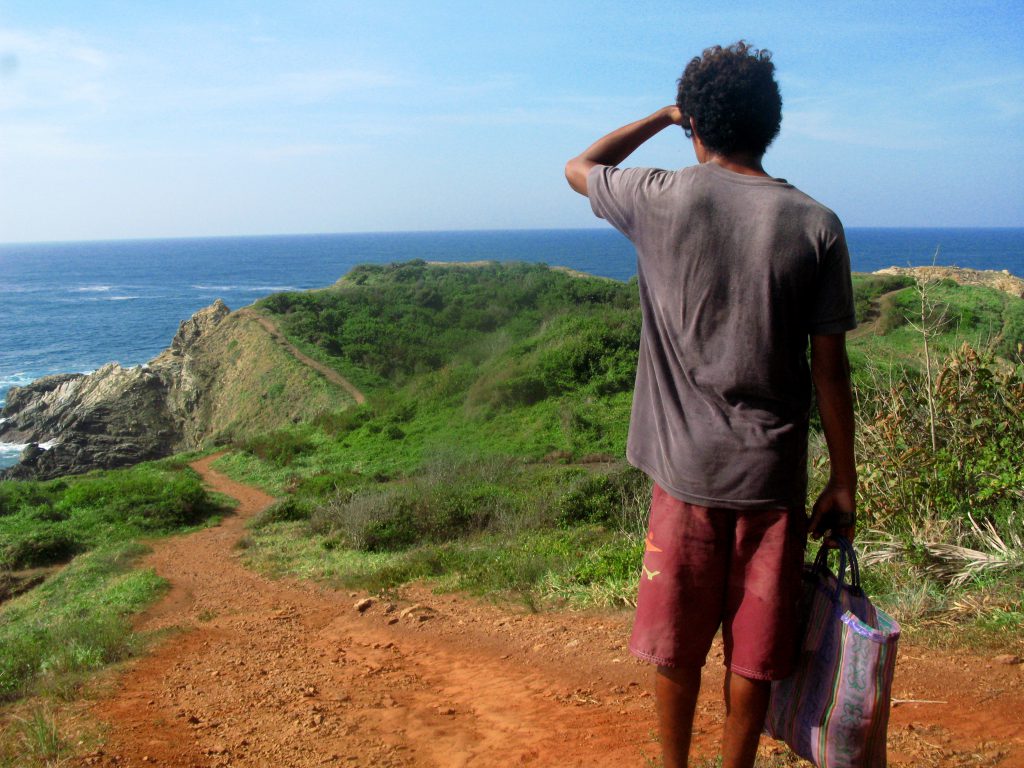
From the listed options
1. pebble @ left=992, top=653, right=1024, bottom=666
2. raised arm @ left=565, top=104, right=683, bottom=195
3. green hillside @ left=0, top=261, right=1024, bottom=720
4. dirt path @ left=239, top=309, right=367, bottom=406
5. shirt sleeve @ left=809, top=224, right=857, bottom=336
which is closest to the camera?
shirt sleeve @ left=809, top=224, right=857, bottom=336

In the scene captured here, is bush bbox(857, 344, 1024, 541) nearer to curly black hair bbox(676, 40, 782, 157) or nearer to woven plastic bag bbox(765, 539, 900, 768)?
woven plastic bag bbox(765, 539, 900, 768)

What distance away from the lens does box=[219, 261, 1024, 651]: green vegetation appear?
5.21 meters

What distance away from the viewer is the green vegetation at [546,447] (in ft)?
17.1

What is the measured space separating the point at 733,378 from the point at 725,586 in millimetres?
559

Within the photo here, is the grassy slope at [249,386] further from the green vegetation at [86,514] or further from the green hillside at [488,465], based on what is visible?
the green vegetation at [86,514]

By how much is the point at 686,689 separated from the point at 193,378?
29.1 m

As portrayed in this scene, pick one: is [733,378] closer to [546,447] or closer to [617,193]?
[617,193]

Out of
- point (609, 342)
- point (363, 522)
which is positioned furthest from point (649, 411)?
point (609, 342)

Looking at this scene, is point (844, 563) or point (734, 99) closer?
point (734, 99)

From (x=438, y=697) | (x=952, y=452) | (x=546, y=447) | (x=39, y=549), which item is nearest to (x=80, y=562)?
(x=39, y=549)

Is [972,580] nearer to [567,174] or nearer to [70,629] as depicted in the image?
[567,174]

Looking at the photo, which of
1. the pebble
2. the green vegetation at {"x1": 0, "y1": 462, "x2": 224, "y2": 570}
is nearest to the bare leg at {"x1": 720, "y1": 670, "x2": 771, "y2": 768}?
the pebble

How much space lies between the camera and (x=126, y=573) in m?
10.5

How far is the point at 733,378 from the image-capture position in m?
2.02
